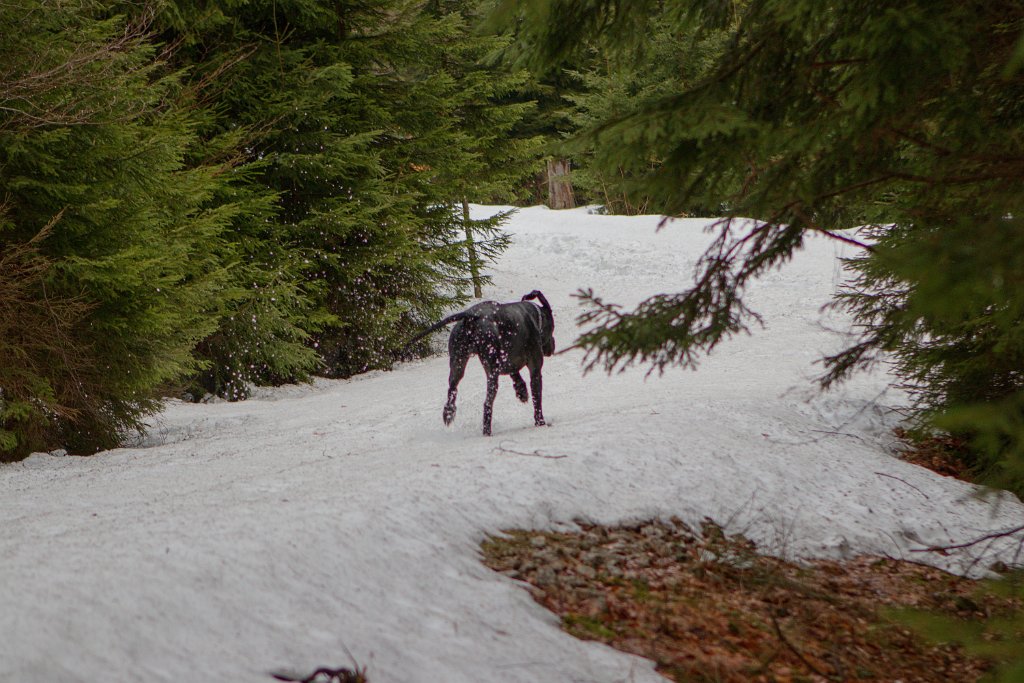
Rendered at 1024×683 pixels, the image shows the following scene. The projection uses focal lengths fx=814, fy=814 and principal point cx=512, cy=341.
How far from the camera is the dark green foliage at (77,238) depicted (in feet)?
24.6

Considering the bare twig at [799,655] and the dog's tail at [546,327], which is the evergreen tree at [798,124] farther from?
the dog's tail at [546,327]

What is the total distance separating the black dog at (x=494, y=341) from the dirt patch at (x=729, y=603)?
2.70m

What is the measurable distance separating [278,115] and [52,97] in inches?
250

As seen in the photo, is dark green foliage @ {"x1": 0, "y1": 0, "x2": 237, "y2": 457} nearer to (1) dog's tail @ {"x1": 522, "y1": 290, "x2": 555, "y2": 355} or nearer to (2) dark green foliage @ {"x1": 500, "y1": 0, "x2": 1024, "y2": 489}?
(1) dog's tail @ {"x1": 522, "y1": 290, "x2": 555, "y2": 355}

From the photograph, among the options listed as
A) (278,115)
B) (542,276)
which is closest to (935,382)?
(278,115)

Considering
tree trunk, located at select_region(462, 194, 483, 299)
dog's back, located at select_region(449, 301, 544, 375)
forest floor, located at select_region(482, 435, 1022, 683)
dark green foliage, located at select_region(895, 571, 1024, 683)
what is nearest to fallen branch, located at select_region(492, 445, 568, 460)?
forest floor, located at select_region(482, 435, 1022, 683)

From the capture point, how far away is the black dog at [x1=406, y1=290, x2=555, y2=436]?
7.48 metres

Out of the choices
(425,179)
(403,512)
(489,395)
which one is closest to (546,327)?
(489,395)

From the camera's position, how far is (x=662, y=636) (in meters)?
3.77

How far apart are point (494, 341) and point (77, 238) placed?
4.41 meters

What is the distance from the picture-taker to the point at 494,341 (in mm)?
7492

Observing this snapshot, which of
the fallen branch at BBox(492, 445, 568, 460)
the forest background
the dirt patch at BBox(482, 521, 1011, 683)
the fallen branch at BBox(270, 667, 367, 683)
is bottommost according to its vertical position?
the dirt patch at BBox(482, 521, 1011, 683)

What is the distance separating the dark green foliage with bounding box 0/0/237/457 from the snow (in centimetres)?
61

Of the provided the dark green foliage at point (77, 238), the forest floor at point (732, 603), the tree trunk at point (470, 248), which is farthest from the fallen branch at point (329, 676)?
the tree trunk at point (470, 248)
